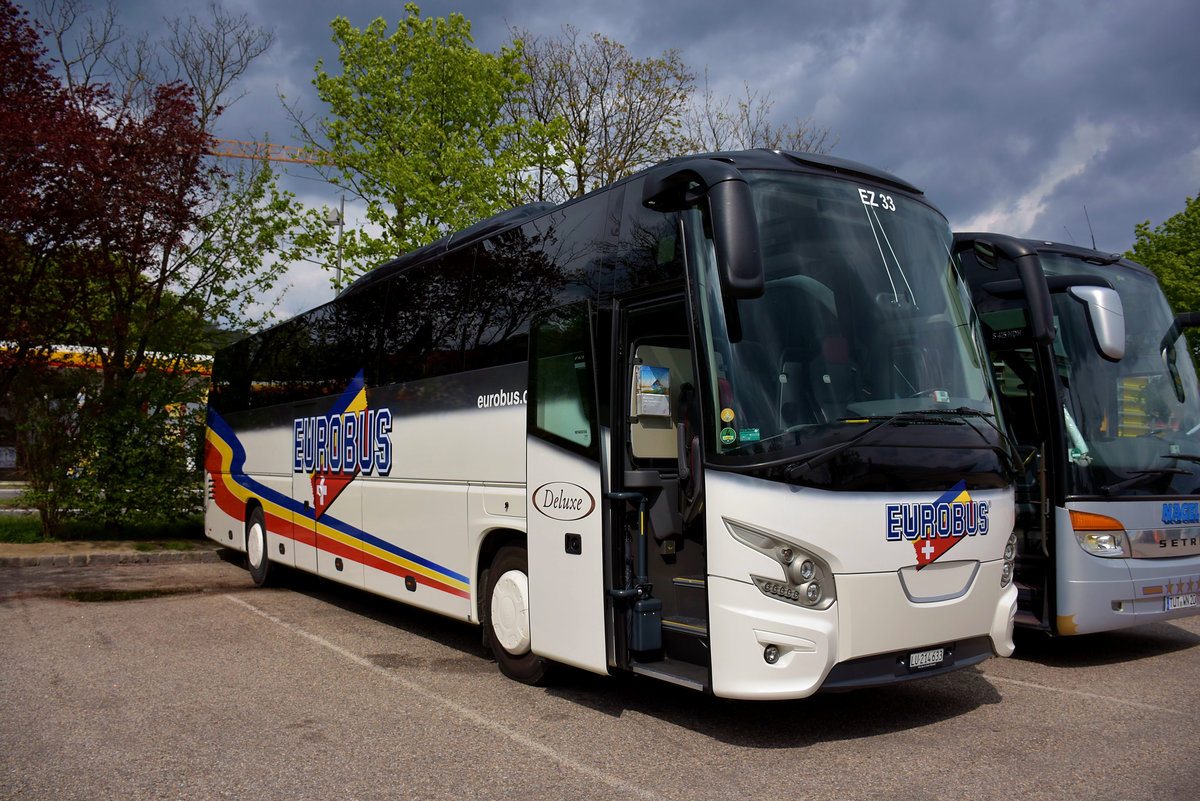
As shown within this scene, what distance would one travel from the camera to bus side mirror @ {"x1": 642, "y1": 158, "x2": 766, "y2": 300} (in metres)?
4.87

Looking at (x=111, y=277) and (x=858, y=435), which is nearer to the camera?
(x=858, y=435)

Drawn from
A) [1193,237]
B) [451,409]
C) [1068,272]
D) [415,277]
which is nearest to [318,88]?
[415,277]

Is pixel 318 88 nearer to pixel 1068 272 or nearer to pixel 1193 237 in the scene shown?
pixel 1068 272

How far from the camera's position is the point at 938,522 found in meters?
5.48

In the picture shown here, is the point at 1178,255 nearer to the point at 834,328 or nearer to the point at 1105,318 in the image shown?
the point at 1105,318

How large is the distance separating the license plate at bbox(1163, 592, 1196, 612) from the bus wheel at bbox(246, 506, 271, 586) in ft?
33.0

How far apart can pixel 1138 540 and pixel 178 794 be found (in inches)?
284

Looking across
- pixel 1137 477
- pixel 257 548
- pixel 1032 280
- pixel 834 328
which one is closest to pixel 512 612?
pixel 834 328

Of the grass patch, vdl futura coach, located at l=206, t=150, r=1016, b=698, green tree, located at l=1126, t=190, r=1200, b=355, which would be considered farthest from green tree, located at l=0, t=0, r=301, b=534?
green tree, located at l=1126, t=190, r=1200, b=355

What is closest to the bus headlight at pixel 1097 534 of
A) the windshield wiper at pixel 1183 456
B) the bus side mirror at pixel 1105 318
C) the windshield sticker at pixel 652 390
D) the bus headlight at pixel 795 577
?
the windshield wiper at pixel 1183 456

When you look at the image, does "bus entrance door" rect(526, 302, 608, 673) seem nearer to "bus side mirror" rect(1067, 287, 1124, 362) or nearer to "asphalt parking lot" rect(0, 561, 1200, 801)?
"asphalt parking lot" rect(0, 561, 1200, 801)

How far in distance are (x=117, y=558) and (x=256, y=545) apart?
11.6ft

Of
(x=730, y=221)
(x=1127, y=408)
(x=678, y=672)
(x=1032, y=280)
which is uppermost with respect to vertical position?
(x=730, y=221)

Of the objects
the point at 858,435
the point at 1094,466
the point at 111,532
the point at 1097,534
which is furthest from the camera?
the point at 111,532
